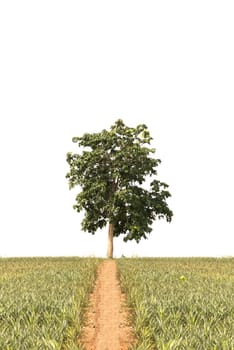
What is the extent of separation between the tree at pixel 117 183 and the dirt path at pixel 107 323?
24.6 metres

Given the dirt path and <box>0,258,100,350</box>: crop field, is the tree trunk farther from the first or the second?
the dirt path

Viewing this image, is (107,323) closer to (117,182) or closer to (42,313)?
(42,313)

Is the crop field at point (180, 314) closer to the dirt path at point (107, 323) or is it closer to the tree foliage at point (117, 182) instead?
the dirt path at point (107, 323)

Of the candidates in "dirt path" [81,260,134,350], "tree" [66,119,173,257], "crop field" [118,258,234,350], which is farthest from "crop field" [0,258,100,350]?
"tree" [66,119,173,257]

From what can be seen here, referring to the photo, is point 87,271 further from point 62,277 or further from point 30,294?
point 30,294

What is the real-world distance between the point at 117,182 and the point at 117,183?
0.27 feet

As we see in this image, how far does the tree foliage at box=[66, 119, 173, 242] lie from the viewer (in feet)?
149

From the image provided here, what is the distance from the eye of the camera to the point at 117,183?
47.0m

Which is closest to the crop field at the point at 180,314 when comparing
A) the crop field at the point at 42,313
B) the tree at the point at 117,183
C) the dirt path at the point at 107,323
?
the dirt path at the point at 107,323

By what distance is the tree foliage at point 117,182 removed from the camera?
4547cm

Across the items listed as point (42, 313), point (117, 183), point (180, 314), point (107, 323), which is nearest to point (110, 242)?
point (117, 183)

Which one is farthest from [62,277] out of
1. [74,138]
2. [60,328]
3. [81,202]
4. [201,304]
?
[74,138]

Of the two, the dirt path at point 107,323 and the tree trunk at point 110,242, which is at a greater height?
the tree trunk at point 110,242

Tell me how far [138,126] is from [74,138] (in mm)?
5671
